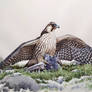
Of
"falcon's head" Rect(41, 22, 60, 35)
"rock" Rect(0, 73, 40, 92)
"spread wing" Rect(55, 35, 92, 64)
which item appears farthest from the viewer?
"falcon's head" Rect(41, 22, 60, 35)

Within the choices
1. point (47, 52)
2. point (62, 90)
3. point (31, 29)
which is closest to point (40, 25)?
point (31, 29)

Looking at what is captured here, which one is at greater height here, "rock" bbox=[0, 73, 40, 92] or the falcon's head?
the falcon's head

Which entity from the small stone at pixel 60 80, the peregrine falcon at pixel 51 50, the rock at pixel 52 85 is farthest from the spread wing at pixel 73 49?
the rock at pixel 52 85

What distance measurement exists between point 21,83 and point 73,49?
1070mm

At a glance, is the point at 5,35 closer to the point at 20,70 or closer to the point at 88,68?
the point at 20,70

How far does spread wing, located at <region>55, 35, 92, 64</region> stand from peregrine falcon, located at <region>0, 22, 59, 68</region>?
117 mm

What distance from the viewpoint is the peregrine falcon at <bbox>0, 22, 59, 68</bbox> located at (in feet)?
15.1

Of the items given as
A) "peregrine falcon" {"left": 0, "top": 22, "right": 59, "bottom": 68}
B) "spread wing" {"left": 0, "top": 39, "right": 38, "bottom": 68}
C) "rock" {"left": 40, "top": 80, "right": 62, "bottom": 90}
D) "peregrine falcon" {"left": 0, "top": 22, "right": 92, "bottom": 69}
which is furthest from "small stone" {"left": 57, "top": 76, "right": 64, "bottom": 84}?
"spread wing" {"left": 0, "top": 39, "right": 38, "bottom": 68}

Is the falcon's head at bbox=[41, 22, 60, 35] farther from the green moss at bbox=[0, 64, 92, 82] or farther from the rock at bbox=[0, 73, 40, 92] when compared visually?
the rock at bbox=[0, 73, 40, 92]

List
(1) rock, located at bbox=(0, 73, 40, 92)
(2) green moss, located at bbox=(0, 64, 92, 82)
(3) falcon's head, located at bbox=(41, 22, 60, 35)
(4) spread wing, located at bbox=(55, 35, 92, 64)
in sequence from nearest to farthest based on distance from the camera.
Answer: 1. (1) rock, located at bbox=(0, 73, 40, 92)
2. (2) green moss, located at bbox=(0, 64, 92, 82)
3. (4) spread wing, located at bbox=(55, 35, 92, 64)
4. (3) falcon's head, located at bbox=(41, 22, 60, 35)

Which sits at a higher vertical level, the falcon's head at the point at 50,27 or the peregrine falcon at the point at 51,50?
the falcon's head at the point at 50,27

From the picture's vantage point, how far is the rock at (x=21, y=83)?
13.8 ft

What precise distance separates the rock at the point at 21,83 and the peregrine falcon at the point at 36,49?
1.12 feet

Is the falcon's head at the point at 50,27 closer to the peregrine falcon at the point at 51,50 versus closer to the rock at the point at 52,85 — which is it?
the peregrine falcon at the point at 51,50
